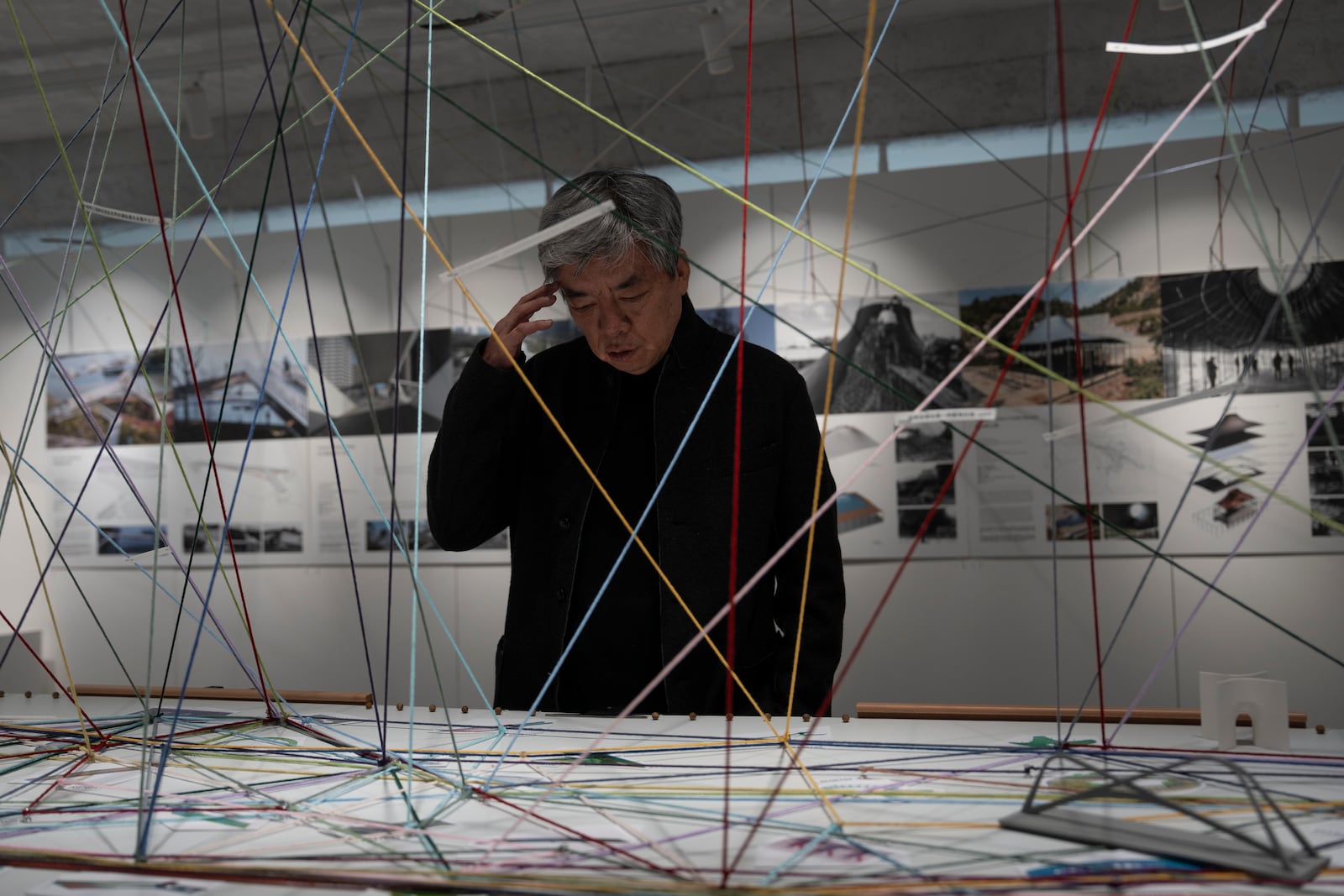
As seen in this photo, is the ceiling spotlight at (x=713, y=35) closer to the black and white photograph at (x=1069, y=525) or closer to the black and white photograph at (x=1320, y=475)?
the black and white photograph at (x=1069, y=525)

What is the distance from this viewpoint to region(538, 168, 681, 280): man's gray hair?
1352mm

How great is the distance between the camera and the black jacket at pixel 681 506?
152 cm

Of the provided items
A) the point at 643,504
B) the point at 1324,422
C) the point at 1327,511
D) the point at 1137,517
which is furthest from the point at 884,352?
the point at 643,504

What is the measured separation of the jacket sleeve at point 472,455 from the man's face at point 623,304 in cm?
15

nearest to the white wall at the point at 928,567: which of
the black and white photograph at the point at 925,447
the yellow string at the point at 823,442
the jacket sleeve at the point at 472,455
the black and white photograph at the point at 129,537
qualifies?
the black and white photograph at the point at 129,537

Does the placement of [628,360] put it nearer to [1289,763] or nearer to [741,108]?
[1289,763]

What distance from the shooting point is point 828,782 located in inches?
37.5

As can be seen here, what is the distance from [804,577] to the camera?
4.87 feet

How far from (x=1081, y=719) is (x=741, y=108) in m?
3.21

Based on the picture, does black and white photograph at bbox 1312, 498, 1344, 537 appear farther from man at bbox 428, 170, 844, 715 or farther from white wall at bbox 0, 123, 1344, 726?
man at bbox 428, 170, 844, 715

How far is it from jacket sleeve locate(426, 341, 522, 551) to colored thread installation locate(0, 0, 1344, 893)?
0.15 meters

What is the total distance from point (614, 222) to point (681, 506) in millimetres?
431

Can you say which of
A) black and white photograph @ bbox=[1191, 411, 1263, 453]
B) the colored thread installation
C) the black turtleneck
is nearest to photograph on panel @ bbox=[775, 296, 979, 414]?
the colored thread installation

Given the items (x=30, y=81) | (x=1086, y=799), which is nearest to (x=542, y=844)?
(x=1086, y=799)
